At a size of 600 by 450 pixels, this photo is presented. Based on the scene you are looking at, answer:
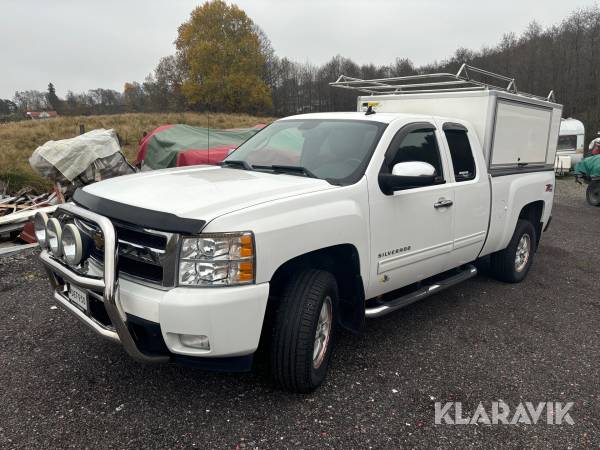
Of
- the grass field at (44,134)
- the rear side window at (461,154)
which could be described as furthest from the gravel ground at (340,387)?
the grass field at (44,134)

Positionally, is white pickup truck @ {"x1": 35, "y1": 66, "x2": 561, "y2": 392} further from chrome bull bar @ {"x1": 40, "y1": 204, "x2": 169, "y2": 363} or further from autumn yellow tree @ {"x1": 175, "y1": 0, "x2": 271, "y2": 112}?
autumn yellow tree @ {"x1": 175, "y1": 0, "x2": 271, "y2": 112}

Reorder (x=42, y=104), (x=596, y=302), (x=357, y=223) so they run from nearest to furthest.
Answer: (x=357, y=223) → (x=596, y=302) → (x=42, y=104)

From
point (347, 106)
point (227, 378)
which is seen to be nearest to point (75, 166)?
point (227, 378)

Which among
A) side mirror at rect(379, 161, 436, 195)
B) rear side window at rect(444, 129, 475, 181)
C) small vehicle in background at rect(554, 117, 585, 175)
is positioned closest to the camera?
side mirror at rect(379, 161, 436, 195)

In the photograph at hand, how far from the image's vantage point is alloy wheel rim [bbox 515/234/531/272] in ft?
18.0

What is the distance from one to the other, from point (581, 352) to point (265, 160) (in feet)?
10.1

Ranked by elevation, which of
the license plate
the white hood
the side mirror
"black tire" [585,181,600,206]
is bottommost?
"black tire" [585,181,600,206]

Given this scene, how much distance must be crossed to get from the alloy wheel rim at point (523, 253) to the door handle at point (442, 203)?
206 centimetres

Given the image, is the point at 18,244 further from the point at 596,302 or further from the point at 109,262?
the point at 596,302

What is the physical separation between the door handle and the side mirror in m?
0.54

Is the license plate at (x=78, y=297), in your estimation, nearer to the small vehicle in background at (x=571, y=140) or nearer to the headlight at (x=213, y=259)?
the headlight at (x=213, y=259)

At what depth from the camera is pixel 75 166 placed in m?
8.81

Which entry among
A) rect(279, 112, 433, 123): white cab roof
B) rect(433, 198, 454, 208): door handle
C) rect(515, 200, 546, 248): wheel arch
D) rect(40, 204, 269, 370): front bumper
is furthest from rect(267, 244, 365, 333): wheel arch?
rect(515, 200, 546, 248): wheel arch

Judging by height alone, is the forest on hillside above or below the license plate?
above
